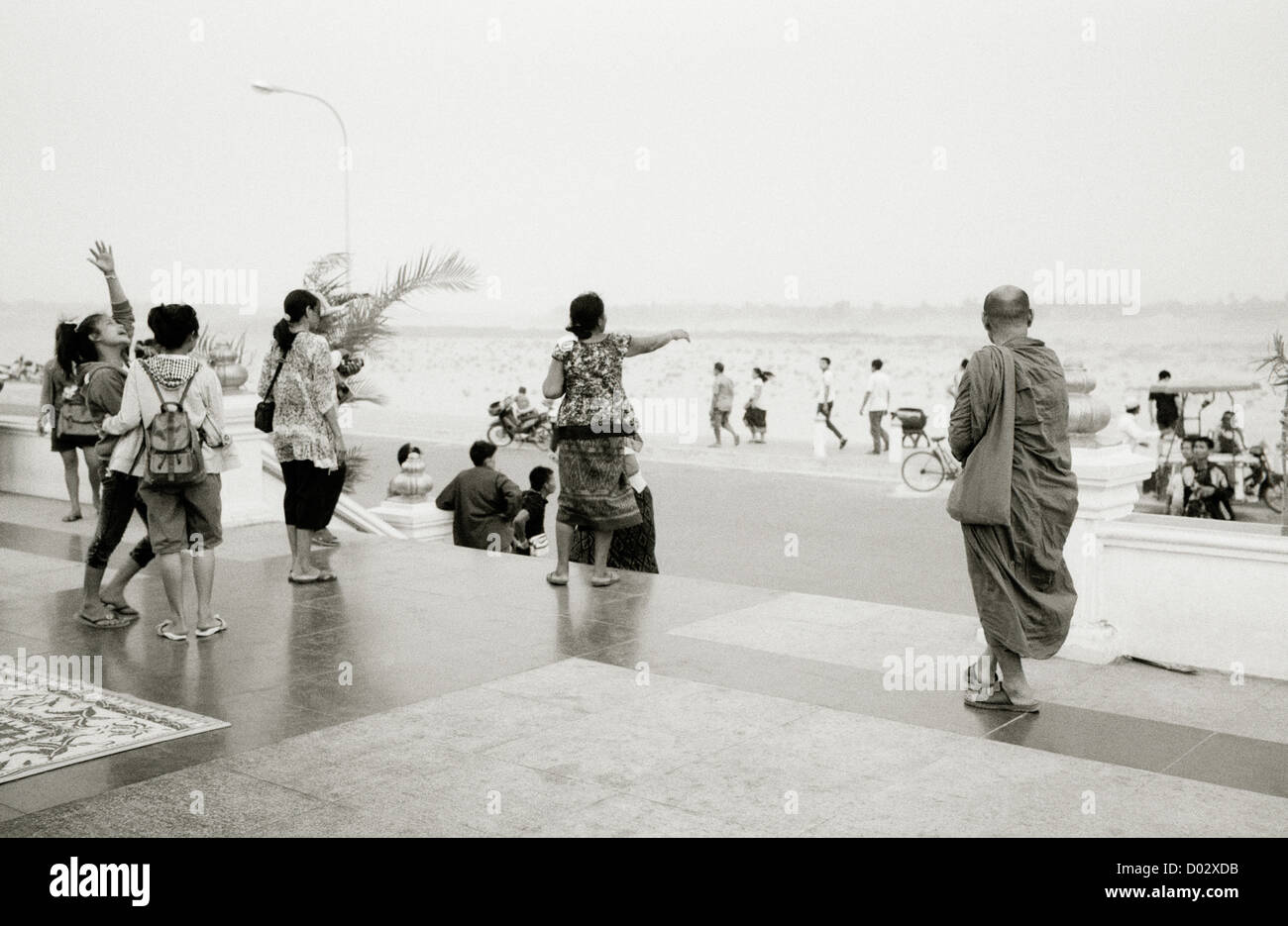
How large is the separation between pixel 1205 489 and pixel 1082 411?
9.97 metres

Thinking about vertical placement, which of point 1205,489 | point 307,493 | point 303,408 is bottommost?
point 1205,489

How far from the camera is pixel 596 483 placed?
7086mm

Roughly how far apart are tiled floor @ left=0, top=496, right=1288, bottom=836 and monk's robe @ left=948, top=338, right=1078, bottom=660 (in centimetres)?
39

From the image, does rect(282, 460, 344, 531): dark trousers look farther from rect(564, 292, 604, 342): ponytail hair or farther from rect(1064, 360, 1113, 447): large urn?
rect(1064, 360, 1113, 447): large urn

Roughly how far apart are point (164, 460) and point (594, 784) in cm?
278

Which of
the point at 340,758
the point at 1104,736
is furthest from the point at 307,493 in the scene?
the point at 1104,736

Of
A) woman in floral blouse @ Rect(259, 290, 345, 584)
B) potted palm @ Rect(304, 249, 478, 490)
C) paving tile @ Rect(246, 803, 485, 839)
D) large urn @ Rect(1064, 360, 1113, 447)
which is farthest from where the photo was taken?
potted palm @ Rect(304, 249, 478, 490)

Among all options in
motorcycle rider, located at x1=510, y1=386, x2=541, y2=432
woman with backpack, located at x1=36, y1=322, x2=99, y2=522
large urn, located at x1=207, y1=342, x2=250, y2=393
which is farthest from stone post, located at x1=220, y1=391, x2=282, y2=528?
motorcycle rider, located at x1=510, y1=386, x2=541, y2=432

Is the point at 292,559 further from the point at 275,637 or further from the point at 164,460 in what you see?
the point at 164,460

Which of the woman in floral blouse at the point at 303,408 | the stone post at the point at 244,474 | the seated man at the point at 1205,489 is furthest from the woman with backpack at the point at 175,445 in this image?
the seated man at the point at 1205,489

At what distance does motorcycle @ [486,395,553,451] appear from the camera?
26.5 m

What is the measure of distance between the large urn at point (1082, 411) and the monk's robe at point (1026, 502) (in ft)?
3.79

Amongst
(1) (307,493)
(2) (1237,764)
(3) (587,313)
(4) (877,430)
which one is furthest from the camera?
(4) (877,430)

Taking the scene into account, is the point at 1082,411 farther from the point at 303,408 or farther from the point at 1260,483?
the point at 1260,483
